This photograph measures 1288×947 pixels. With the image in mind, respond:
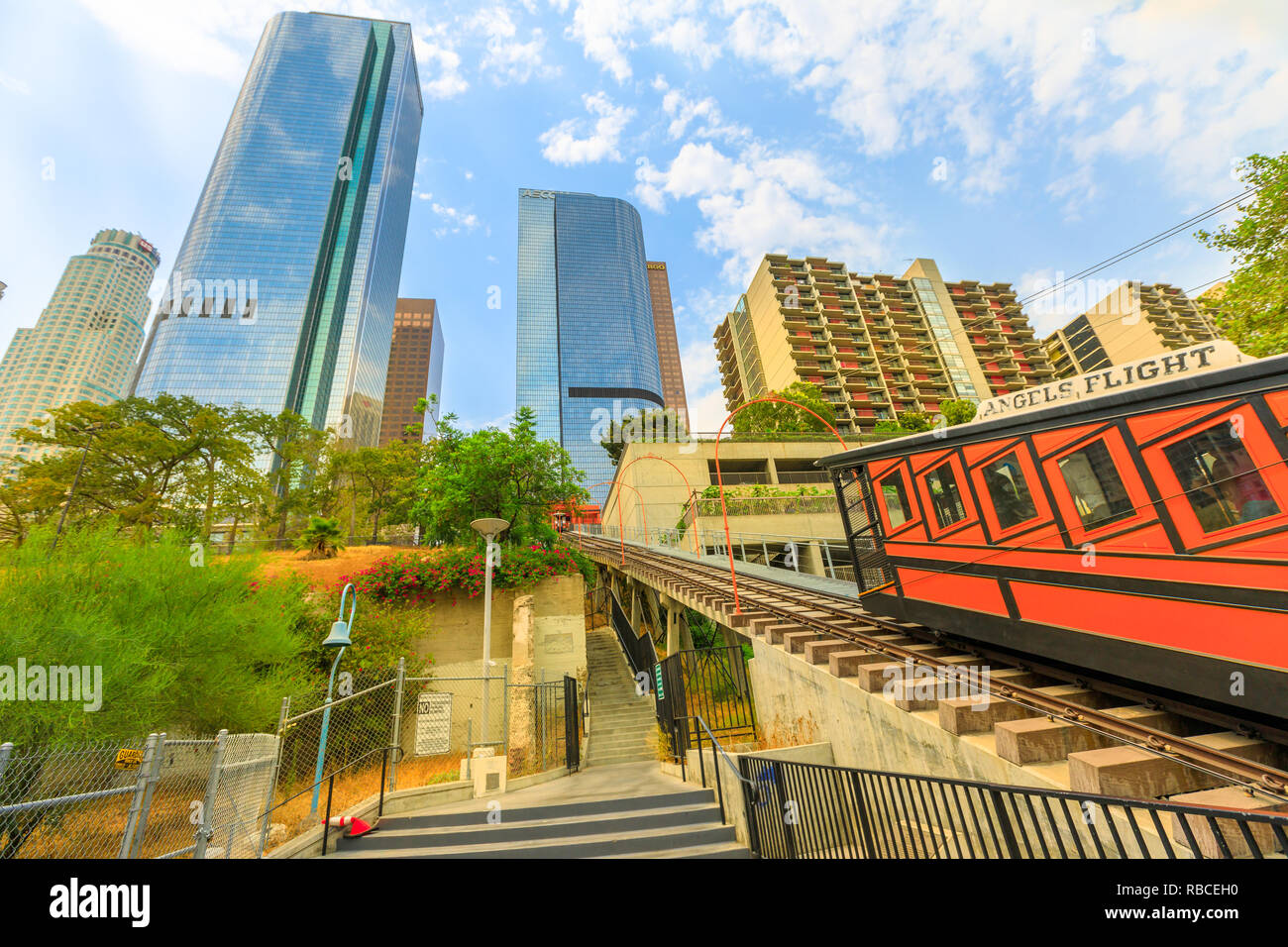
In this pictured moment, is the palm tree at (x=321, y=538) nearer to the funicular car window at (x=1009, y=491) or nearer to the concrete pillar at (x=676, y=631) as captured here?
the concrete pillar at (x=676, y=631)

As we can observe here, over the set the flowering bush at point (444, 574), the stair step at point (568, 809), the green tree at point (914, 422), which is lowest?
the stair step at point (568, 809)

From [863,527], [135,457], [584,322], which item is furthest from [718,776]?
[584,322]

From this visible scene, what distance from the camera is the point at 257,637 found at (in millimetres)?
11344

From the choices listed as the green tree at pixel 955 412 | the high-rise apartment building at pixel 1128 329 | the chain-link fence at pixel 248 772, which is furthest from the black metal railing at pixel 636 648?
the high-rise apartment building at pixel 1128 329

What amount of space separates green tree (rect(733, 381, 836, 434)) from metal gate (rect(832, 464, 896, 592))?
133 feet

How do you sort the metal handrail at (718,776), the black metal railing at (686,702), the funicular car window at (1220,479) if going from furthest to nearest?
the black metal railing at (686,702) < the metal handrail at (718,776) < the funicular car window at (1220,479)

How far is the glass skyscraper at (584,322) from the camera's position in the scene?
126 m

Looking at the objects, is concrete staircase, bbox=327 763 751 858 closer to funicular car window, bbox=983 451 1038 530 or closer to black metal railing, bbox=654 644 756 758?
black metal railing, bbox=654 644 756 758

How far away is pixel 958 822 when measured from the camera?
513 cm

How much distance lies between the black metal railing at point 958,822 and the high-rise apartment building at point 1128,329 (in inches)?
3740

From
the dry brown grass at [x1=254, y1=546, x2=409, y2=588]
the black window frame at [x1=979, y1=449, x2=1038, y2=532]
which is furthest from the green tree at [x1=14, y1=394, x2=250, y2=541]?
the black window frame at [x1=979, y1=449, x2=1038, y2=532]

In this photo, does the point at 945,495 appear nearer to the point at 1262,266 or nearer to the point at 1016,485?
the point at 1016,485
